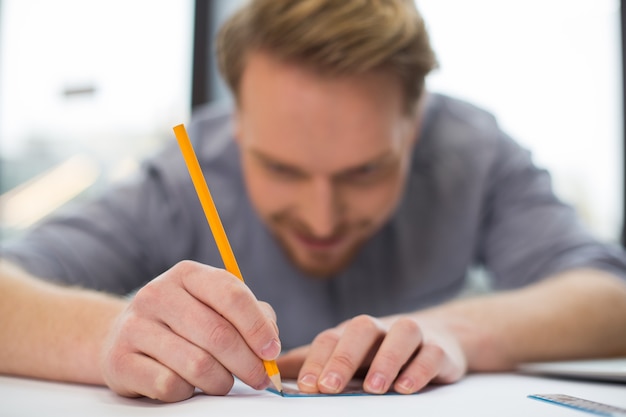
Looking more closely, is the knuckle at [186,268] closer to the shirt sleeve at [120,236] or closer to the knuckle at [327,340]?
the knuckle at [327,340]

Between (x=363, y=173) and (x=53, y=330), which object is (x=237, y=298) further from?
(x=363, y=173)

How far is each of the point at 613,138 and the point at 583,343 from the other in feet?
2.85

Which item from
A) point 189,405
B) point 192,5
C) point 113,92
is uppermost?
point 192,5

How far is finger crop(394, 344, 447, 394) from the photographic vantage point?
1.46 ft

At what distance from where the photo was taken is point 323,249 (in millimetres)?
873

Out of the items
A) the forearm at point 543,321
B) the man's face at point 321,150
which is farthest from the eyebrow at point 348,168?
the forearm at point 543,321

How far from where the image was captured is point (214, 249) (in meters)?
0.97

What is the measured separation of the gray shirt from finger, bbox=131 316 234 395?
50 centimetres

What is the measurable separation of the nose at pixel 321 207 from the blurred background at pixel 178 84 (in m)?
0.67

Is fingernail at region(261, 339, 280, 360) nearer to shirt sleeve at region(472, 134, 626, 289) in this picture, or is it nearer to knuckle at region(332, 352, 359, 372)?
knuckle at region(332, 352, 359, 372)

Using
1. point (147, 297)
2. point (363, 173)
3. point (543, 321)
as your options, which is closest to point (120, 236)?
point (363, 173)

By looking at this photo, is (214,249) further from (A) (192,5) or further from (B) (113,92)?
(A) (192,5)

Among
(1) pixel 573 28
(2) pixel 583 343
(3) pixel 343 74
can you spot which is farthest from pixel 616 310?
(1) pixel 573 28

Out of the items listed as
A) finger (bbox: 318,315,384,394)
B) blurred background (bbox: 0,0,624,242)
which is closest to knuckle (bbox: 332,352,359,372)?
finger (bbox: 318,315,384,394)
